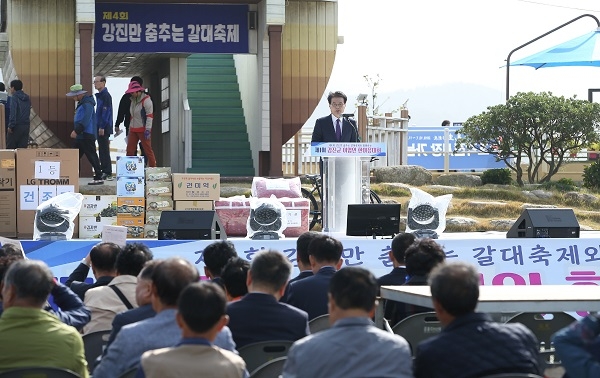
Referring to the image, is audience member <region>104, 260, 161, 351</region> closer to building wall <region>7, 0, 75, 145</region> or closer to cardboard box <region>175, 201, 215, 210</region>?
cardboard box <region>175, 201, 215, 210</region>

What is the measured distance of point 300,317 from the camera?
5.79 metres

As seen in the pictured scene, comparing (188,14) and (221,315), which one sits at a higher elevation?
(188,14)

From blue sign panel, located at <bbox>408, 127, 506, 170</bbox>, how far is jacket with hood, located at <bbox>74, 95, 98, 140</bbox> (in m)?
8.12

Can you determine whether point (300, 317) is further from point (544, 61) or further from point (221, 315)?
point (544, 61)

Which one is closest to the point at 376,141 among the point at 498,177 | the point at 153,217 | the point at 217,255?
the point at 498,177

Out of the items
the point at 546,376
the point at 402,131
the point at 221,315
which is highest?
the point at 402,131

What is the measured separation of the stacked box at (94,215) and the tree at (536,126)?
7.85 m

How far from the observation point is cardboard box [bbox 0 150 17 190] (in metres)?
13.6

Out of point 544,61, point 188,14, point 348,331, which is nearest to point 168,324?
point 348,331

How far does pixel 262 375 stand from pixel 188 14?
49.7ft

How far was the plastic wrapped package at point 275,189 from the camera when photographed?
14.4 meters

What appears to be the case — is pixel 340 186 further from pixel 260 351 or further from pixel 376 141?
pixel 376 141

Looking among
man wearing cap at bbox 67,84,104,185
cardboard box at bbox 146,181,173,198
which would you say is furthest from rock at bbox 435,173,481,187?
cardboard box at bbox 146,181,173,198

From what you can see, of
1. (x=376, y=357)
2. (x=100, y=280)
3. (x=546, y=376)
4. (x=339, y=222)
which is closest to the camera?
(x=376, y=357)
